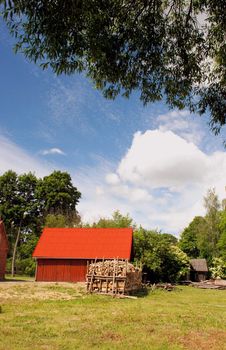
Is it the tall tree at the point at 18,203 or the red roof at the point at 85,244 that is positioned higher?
the tall tree at the point at 18,203

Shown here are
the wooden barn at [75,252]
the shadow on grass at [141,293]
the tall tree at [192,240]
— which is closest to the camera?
the shadow on grass at [141,293]

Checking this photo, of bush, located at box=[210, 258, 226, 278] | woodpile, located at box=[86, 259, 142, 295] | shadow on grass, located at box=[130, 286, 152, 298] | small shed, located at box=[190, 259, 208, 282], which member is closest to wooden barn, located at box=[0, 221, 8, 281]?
shadow on grass, located at box=[130, 286, 152, 298]

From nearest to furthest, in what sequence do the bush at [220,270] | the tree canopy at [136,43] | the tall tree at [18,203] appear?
the tree canopy at [136,43] < the bush at [220,270] < the tall tree at [18,203]

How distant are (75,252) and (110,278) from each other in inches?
543

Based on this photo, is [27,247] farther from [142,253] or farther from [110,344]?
[110,344]

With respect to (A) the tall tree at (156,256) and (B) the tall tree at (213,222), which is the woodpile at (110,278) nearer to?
(A) the tall tree at (156,256)

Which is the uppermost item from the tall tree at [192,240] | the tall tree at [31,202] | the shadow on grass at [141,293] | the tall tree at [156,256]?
the tall tree at [31,202]

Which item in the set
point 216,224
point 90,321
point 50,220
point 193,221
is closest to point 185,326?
point 90,321

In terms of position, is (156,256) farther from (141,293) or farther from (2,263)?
(2,263)

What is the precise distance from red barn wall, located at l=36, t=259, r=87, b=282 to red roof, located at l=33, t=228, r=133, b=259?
744mm

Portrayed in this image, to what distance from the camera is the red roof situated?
40688mm

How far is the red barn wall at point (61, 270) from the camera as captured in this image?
1604 inches

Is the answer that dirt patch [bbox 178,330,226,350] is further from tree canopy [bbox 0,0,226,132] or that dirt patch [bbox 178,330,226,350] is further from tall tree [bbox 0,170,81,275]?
tall tree [bbox 0,170,81,275]

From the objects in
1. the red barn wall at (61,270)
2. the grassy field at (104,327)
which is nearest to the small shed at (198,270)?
the red barn wall at (61,270)
